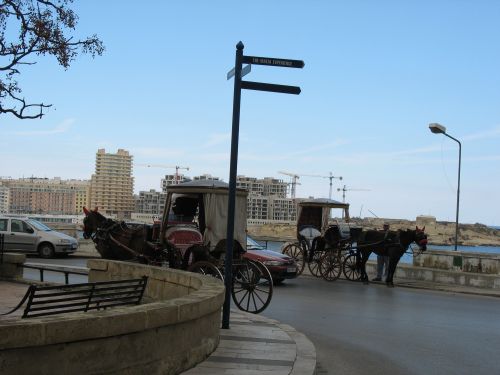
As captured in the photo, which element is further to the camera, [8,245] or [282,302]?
[8,245]

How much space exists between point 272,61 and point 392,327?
5.35 meters

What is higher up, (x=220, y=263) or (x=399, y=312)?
(x=220, y=263)

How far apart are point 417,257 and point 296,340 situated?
46.6 ft

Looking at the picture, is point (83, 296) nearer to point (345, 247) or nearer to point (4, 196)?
point (345, 247)

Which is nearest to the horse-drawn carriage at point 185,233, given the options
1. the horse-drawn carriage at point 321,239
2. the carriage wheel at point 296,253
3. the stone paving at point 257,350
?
the stone paving at point 257,350

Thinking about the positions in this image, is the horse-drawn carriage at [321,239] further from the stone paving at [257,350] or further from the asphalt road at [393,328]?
the stone paving at [257,350]

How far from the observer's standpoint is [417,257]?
21.8 meters

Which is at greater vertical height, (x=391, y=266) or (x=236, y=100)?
(x=236, y=100)

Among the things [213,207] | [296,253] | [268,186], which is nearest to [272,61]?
[213,207]

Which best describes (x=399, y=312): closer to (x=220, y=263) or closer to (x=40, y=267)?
(x=220, y=263)

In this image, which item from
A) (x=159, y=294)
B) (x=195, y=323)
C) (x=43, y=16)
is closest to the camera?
(x=195, y=323)

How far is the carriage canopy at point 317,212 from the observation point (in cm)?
2338

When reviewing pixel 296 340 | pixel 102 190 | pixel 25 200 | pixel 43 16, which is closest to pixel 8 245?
pixel 43 16

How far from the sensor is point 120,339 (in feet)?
17.5
